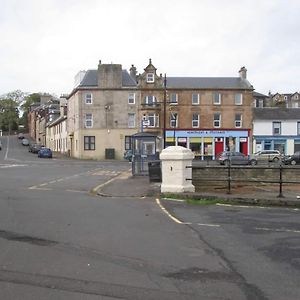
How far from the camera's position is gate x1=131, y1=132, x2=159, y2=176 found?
29.9 metres

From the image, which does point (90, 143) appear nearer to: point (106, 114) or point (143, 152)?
point (106, 114)

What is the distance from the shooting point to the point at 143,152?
100 feet

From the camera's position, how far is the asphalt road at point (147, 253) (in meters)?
6.08

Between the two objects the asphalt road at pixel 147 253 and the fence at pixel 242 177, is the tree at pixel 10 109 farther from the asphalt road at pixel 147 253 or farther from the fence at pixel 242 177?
the asphalt road at pixel 147 253

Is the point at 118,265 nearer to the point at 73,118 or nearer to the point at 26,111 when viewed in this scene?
the point at 73,118

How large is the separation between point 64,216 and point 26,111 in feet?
516

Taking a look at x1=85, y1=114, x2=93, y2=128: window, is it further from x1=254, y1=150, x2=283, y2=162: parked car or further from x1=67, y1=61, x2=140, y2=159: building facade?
x1=254, y1=150, x2=283, y2=162: parked car

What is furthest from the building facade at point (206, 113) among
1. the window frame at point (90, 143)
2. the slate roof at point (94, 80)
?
the window frame at point (90, 143)

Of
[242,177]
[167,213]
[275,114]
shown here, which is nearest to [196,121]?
[275,114]

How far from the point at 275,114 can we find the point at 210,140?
9.94 meters

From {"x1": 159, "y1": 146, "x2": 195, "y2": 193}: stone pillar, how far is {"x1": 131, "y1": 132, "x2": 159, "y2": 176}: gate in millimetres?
11650

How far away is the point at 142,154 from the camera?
30.3 metres

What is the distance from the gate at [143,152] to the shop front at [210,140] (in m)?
39.5

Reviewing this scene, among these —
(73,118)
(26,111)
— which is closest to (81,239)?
(73,118)
